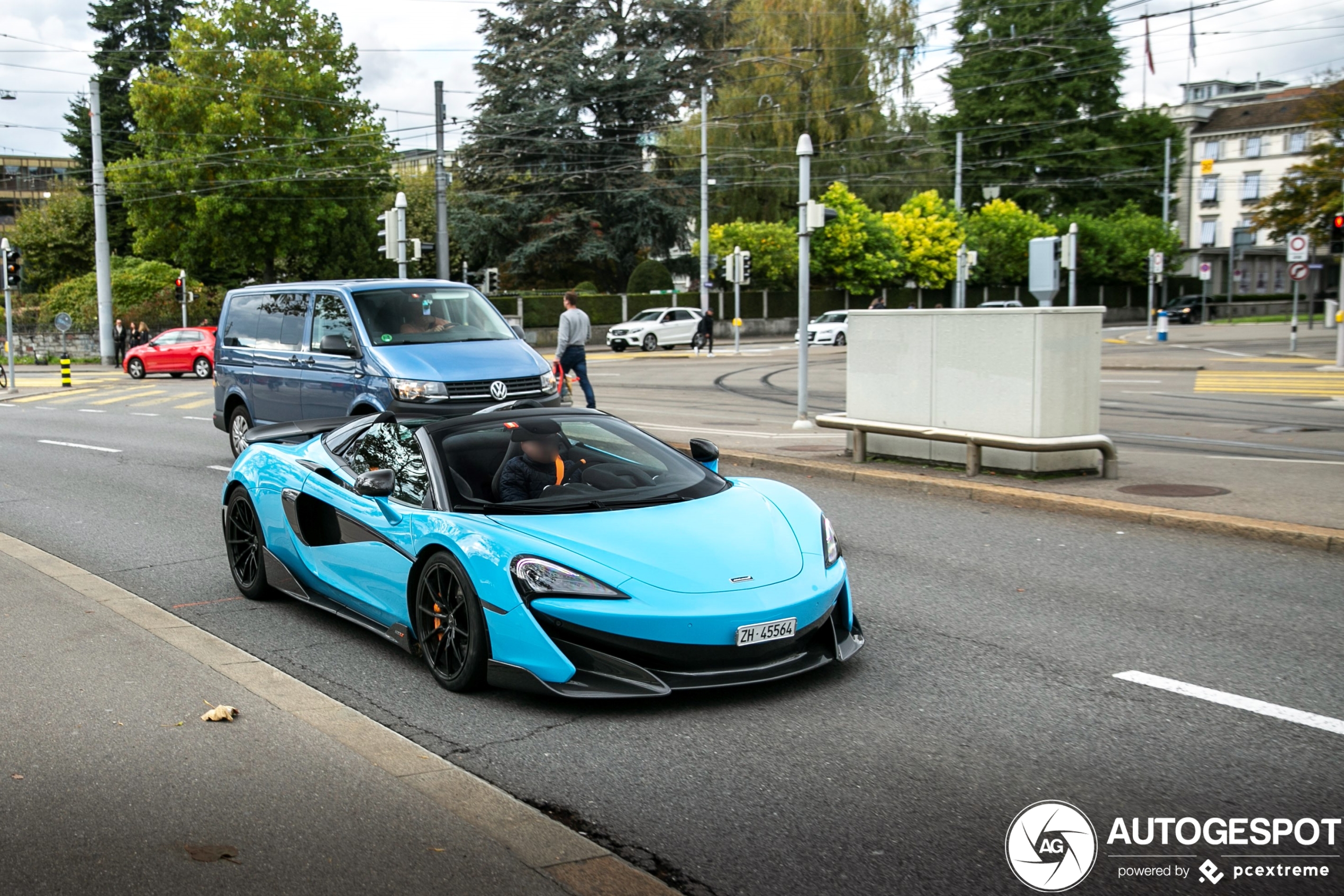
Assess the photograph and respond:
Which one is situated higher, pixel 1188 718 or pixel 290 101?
pixel 290 101

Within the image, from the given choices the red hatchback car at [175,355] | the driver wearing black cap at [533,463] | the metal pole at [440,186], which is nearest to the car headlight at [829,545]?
the driver wearing black cap at [533,463]

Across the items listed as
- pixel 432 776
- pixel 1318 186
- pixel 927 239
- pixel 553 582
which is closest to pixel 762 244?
pixel 927 239

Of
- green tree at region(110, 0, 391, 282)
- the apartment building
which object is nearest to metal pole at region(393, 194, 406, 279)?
green tree at region(110, 0, 391, 282)

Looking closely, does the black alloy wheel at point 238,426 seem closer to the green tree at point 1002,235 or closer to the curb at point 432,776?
the curb at point 432,776

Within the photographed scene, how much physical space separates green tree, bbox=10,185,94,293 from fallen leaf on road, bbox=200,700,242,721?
70.3 m

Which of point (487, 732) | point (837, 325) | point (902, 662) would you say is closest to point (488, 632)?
point (487, 732)

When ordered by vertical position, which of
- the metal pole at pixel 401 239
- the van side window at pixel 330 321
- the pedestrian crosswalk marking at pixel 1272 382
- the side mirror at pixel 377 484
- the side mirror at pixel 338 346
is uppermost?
the metal pole at pixel 401 239

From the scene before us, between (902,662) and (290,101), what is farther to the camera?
(290,101)

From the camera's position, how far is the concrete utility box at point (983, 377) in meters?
11.2

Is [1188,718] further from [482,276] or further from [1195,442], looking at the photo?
[482,276]

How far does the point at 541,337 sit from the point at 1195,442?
4313 cm

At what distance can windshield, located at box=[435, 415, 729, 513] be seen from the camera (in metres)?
5.95

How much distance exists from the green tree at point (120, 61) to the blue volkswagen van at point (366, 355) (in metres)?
61.7

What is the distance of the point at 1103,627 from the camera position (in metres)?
6.58
